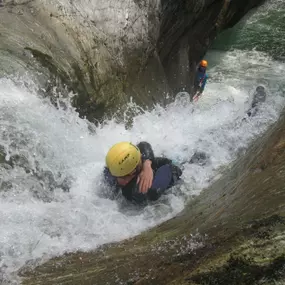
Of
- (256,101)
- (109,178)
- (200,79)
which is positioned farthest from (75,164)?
(200,79)

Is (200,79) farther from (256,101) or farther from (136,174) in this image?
(136,174)

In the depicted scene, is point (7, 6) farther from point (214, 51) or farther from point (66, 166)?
point (214, 51)

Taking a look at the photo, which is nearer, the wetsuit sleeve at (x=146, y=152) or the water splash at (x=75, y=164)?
the water splash at (x=75, y=164)

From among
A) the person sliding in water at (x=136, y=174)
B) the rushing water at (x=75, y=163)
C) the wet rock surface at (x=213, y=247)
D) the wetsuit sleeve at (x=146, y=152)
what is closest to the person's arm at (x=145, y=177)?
the person sliding in water at (x=136, y=174)

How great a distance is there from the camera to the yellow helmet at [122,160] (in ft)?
14.6

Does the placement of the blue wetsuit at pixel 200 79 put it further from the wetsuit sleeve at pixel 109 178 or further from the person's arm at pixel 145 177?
the wetsuit sleeve at pixel 109 178

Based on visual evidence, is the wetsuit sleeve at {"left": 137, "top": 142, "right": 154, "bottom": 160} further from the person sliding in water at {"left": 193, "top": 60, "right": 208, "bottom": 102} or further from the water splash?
the person sliding in water at {"left": 193, "top": 60, "right": 208, "bottom": 102}

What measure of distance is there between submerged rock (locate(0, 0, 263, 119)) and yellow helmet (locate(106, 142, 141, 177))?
5.40 feet

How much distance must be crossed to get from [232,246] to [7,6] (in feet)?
16.9

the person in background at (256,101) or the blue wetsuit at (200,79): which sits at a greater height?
the blue wetsuit at (200,79)

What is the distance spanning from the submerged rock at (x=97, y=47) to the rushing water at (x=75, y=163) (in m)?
0.34

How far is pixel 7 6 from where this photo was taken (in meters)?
6.12

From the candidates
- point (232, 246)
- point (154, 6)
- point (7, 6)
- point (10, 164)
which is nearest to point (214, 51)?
point (154, 6)

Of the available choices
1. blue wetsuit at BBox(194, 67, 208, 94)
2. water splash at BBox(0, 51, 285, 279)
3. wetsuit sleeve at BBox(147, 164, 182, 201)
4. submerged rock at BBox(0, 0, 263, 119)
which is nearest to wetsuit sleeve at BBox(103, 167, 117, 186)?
water splash at BBox(0, 51, 285, 279)
